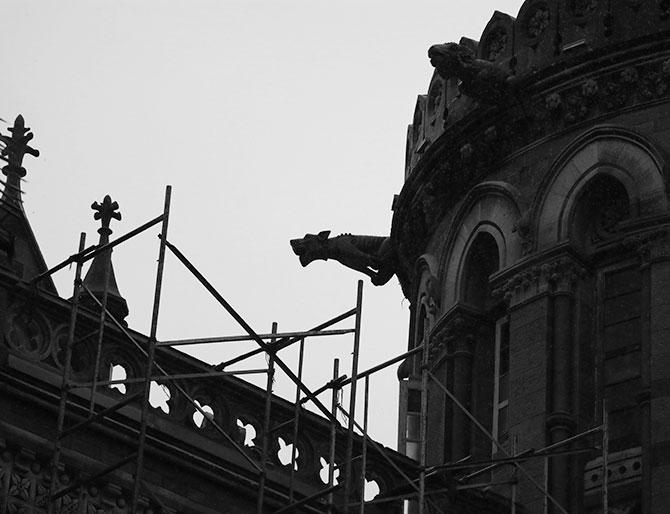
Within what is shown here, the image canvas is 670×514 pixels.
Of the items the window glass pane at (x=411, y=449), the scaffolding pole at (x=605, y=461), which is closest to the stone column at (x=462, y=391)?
the window glass pane at (x=411, y=449)

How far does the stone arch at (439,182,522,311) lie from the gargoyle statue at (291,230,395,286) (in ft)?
6.90

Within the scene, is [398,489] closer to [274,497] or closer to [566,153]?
[274,497]

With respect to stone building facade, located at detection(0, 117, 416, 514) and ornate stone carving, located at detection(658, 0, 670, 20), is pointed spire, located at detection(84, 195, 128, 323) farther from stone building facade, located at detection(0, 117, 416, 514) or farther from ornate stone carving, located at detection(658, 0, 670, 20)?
ornate stone carving, located at detection(658, 0, 670, 20)

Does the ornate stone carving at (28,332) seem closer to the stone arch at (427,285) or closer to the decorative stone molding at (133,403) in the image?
the decorative stone molding at (133,403)

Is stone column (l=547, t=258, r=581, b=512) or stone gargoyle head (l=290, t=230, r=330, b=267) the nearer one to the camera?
stone column (l=547, t=258, r=581, b=512)

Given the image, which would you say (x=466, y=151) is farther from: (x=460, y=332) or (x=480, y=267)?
(x=460, y=332)

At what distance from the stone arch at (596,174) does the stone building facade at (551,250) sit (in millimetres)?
17

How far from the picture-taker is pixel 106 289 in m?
27.3

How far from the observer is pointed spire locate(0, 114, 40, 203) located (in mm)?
27922

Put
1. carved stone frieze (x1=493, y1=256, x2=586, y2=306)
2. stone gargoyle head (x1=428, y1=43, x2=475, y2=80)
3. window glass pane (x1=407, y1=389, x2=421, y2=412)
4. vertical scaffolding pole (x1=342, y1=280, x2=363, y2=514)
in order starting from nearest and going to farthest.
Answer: vertical scaffolding pole (x1=342, y1=280, x2=363, y2=514)
carved stone frieze (x1=493, y1=256, x2=586, y2=306)
stone gargoyle head (x1=428, y1=43, x2=475, y2=80)
window glass pane (x1=407, y1=389, x2=421, y2=412)

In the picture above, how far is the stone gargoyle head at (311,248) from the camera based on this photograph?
37875mm

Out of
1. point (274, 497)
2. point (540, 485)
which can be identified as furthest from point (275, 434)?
point (540, 485)

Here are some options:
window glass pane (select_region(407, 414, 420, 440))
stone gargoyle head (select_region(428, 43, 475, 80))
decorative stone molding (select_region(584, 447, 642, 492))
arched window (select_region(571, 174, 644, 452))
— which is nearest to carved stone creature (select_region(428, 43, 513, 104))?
stone gargoyle head (select_region(428, 43, 475, 80))

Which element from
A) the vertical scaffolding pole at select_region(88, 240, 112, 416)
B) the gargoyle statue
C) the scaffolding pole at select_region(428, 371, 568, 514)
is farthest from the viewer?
the gargoyle statue
